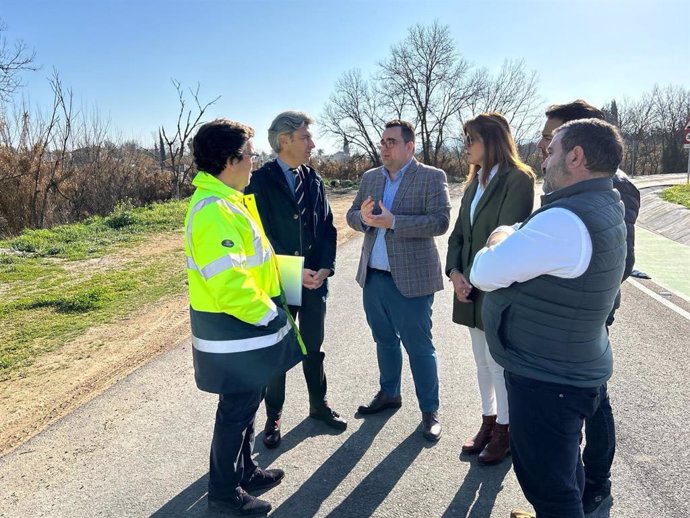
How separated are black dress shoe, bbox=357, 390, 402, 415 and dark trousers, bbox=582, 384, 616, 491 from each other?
56.7 inches

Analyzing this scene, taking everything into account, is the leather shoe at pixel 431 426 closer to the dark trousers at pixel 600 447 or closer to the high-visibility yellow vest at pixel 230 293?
the dark trousers at pixel 600 447

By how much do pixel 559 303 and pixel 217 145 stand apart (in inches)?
68.7

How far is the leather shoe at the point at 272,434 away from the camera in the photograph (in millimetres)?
3264

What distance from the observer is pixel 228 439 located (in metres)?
2.55

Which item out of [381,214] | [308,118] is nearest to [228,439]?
[381,214]

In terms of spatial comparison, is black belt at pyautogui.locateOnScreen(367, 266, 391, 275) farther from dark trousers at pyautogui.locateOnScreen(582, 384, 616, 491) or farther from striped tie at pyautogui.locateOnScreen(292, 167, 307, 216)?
dark trousers at pyautogui.locateOnScreen(582, 384, 616, 491)

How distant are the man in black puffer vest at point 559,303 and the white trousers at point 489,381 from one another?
37.1 inches

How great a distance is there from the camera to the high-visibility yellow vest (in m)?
2.25

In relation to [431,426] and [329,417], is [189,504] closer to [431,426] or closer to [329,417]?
[329,417]

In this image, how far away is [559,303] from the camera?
1.82 metres

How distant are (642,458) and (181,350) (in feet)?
13.2

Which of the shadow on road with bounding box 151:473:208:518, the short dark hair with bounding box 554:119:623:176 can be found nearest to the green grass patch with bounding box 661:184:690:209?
the short dark hair with bounding box 554:119:623:176

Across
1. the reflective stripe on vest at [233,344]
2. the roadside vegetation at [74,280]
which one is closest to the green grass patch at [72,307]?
the roadside vegetation at [74,280]

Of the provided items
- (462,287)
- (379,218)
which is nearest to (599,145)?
(462,287)
